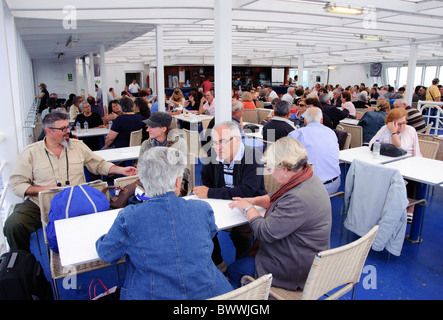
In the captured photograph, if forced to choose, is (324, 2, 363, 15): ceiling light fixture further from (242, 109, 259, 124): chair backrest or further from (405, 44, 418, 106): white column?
(405, 44, 418, 106): white column

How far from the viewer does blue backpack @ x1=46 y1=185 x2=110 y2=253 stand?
92.9 inches

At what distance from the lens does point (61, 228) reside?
221cm

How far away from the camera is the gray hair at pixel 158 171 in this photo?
64.3 inches

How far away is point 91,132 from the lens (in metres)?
5.95

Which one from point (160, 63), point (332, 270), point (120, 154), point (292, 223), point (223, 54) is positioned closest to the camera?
point (332, 270)

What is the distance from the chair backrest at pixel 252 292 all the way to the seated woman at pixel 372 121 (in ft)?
16.5

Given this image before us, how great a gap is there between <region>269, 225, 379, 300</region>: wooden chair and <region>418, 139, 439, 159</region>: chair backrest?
10.1ft

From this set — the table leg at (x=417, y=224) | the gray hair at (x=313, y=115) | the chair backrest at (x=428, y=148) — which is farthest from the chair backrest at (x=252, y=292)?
the chair backrest at (x=428, y=148)

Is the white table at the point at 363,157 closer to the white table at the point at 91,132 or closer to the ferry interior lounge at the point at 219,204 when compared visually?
the ferry interior lounge at the point at 219,204

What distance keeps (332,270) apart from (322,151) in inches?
78.7

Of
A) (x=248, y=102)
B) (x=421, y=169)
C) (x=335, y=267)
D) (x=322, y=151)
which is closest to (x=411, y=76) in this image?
(x=248, y=102)

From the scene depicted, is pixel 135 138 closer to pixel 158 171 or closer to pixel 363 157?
pixel 363 157
